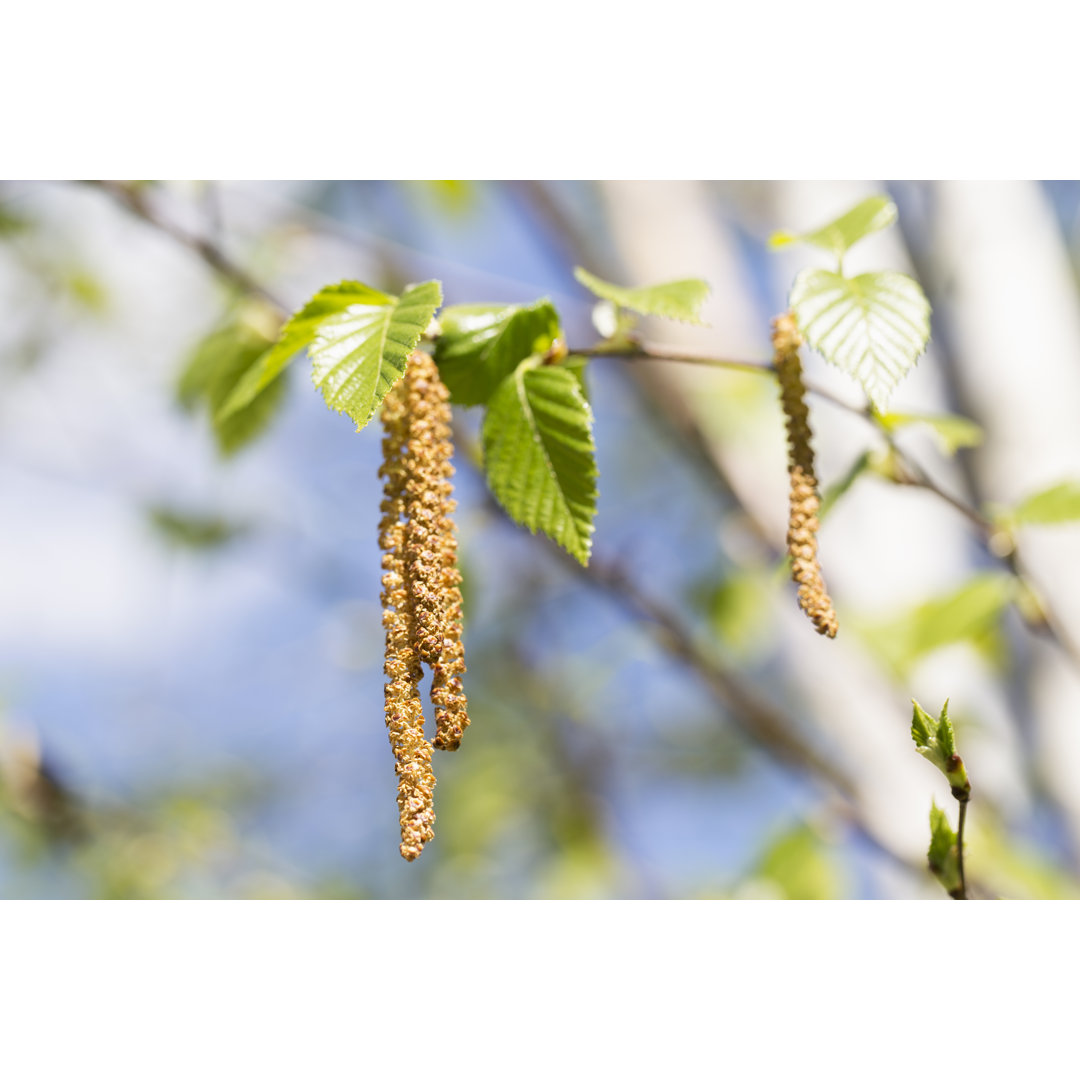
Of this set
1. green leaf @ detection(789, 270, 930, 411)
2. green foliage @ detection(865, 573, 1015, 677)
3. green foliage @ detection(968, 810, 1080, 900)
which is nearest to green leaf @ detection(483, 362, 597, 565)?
green leaf @ detection(789, 270, 930, 411)

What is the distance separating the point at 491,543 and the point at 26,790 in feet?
3.47

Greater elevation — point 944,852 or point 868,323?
point 868,323

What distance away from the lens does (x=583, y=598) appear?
2.06 m

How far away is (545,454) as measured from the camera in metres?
0.52

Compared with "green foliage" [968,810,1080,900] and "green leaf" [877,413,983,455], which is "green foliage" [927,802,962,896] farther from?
"green foliage" [968,810,1080,900]

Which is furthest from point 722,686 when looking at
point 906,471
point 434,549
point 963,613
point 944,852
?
point 434,549

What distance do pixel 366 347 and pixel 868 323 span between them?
0.26 meters

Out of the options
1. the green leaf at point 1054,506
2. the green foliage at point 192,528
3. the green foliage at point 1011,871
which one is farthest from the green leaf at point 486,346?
the green foliage at point 192,528

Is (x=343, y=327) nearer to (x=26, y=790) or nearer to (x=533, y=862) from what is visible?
(x=26, y=790)

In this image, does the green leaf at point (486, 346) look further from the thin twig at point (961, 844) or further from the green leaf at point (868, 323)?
the thin twig at point (961, 844)

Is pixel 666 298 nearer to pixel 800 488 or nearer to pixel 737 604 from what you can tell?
pixel 800 488

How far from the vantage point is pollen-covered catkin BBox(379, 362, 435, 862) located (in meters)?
0.41

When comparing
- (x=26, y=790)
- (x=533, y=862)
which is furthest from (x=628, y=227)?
(x=533, y=862)

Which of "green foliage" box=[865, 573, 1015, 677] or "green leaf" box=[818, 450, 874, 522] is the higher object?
"green leaf" box=[818, 450, 874, 522]
